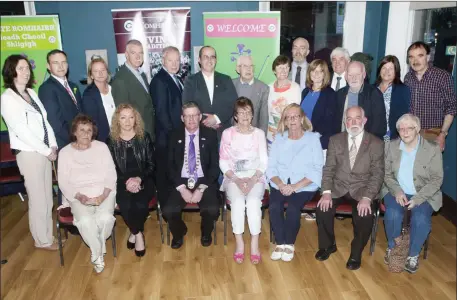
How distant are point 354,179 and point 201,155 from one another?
147cm

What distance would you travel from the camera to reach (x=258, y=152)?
12.2 ft

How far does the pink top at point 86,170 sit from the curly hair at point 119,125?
15cm

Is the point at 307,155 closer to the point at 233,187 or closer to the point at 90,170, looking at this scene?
the point at 233,187

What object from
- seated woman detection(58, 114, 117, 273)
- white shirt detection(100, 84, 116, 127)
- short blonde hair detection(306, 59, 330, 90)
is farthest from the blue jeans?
white shirt detection(100, 84, 116, 127)

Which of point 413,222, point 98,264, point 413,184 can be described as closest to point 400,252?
point 413,222

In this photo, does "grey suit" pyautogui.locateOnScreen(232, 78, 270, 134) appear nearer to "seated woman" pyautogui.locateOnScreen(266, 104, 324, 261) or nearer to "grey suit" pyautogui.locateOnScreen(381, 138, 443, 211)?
"seated woman" pyautogui.locateOnScreen(266, 104, 324, 261)

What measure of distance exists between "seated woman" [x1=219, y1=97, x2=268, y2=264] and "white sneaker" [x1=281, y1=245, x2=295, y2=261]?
0.80 feet

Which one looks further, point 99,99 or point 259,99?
point 259,99

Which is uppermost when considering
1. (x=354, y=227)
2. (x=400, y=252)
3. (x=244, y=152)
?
(x=244, y=152)

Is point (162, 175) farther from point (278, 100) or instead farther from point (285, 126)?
point (278, 100)

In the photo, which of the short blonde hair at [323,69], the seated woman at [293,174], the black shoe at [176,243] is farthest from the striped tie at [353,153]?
the black shoe at [176,243]

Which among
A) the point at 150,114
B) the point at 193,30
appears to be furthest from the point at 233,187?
the point at 193,30

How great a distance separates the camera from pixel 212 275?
11.0 feet

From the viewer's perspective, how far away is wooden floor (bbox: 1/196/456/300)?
3.12 metres
